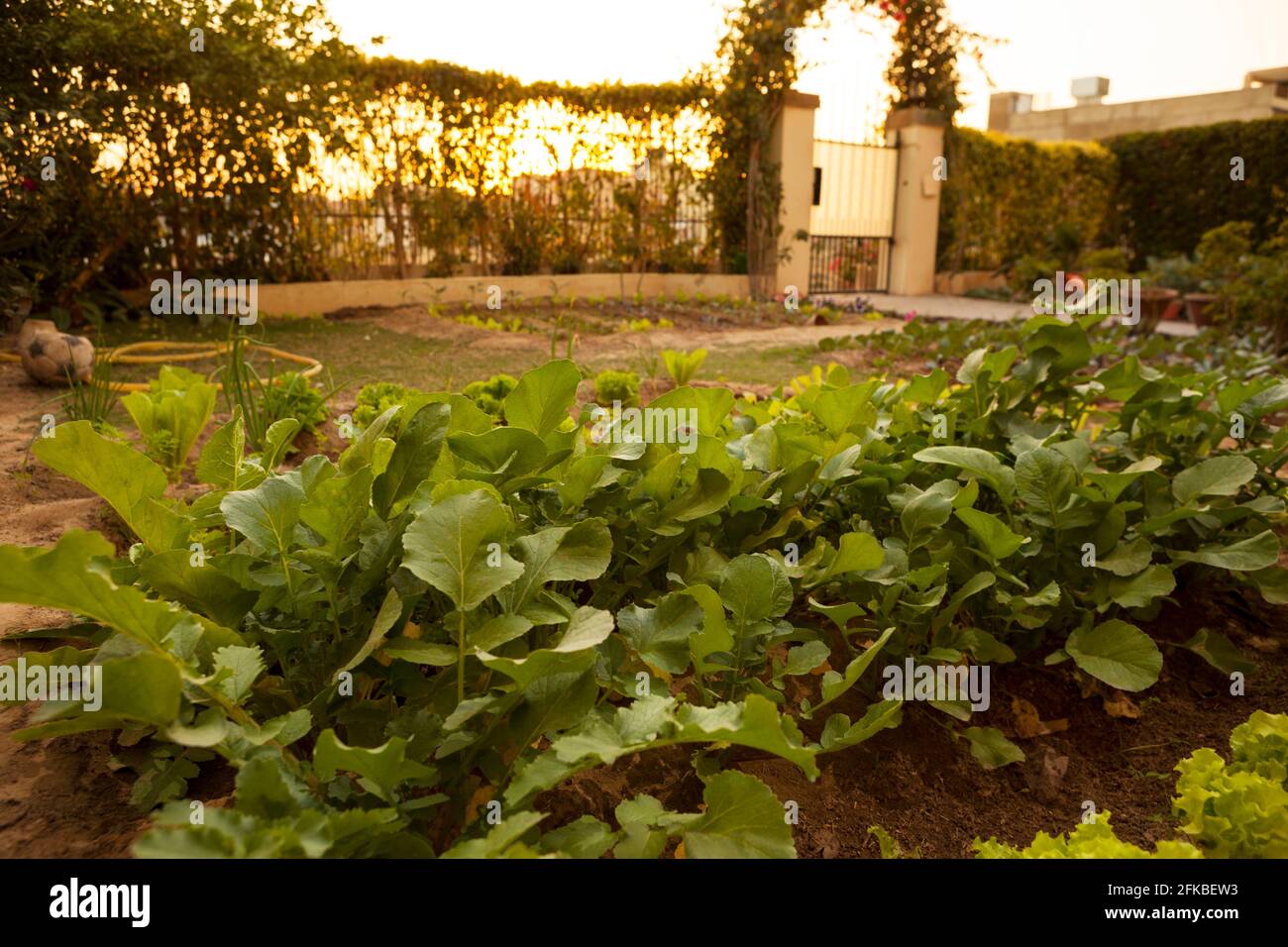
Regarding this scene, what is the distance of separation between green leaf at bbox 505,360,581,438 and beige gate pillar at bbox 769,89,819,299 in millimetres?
9921

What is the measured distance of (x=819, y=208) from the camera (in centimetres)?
1226

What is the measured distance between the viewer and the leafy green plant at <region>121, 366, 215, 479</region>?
259cm

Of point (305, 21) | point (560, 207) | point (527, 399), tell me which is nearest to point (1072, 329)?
point (527, 399)

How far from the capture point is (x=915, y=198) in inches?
496

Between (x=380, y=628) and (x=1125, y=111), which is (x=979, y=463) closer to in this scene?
(x=380, y=628)

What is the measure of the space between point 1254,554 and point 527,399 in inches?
55.3

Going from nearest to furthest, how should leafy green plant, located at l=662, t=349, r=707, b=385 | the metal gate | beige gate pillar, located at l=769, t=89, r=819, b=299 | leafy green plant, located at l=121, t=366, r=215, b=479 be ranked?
1. leafy green plant, located at l=121, t=366, r=215, b=479
2. leafy green plant, located at l=662, t=349, r=707, b=385
3. beige gate pillar, located at l=769, t=89, r=819, b=299
4. the metal gate

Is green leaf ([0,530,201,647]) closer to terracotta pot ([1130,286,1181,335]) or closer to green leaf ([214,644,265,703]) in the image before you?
green leaf ([214,644,265,703])

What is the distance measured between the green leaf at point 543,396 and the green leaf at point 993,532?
691 mm

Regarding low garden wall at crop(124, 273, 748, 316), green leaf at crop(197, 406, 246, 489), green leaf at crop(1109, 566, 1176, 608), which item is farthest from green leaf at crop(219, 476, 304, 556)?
low garden wall at crop(124, 273, 748, 316)

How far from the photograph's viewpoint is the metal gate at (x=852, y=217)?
40.4ft

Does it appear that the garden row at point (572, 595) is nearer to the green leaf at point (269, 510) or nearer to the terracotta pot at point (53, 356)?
the green leaf at point (269, 510)

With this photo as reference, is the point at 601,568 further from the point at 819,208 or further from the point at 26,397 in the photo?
the point at 819,208

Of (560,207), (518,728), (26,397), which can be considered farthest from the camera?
(560,207)
